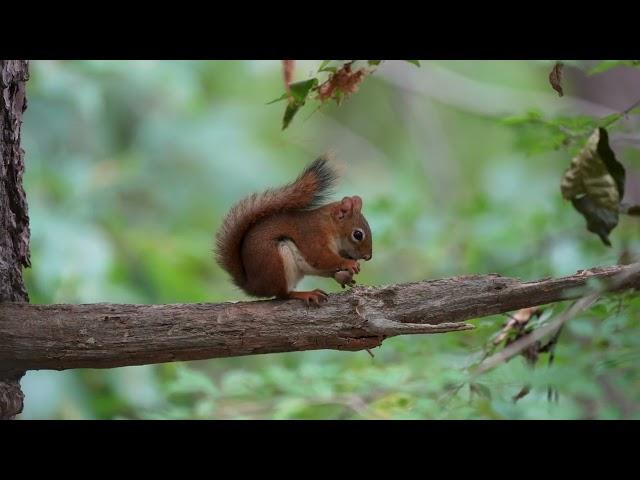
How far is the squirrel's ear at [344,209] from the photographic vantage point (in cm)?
299

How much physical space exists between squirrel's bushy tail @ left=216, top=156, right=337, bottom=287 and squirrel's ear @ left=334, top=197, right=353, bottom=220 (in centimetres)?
21

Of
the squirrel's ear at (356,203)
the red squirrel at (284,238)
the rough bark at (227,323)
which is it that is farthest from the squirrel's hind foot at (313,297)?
the squirrel's ear at (356,203)

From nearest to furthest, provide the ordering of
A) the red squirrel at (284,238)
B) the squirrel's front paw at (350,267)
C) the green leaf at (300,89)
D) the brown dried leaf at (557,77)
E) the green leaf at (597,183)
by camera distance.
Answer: the green leaf at (300,89) < the brown dried leaf at (557,77) < the green leaf at (597,183) < the red squirrel at (284,238) < the squirrel's front paw at (350,267)

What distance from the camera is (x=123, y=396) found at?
163 inches

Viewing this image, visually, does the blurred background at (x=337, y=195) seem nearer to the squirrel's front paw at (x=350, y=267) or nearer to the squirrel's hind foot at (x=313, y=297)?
the squirrel's front paw at (x=350, y=267)

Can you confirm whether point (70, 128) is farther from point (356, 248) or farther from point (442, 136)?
point (442, 136)

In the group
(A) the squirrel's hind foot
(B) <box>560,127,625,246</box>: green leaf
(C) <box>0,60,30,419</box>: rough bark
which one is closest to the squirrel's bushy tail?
(A) the squirrel's hind foot

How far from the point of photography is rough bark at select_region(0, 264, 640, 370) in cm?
221

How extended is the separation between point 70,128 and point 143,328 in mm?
3614

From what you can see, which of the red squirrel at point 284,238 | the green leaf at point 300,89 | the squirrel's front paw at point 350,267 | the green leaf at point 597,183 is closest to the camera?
the green leaf at point 300,89

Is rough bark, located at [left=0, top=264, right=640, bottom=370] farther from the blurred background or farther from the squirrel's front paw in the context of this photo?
the squirrel's front paw

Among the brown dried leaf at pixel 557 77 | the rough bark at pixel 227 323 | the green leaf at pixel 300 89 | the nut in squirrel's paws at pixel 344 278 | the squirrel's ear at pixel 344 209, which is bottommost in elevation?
the rough bark at pixel 227 323

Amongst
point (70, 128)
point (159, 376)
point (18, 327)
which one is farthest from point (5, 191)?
point (70, 128)

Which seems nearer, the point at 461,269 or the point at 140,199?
the point at 461,269
